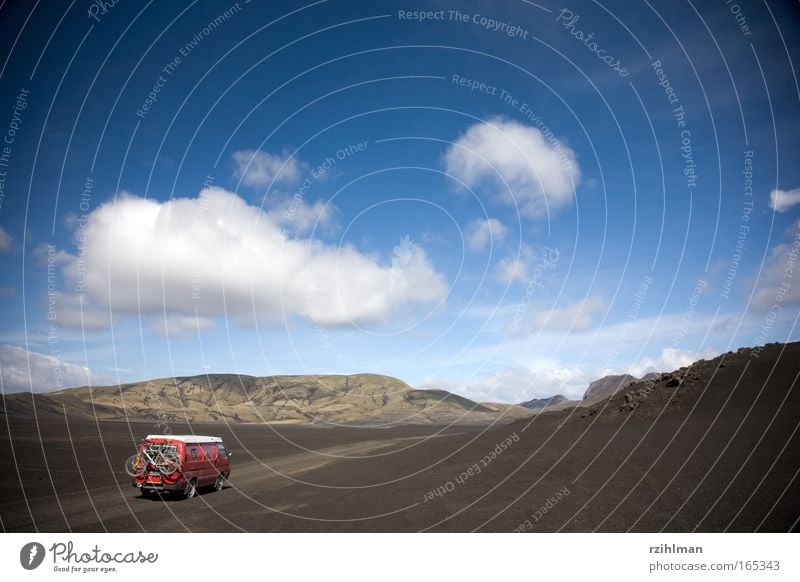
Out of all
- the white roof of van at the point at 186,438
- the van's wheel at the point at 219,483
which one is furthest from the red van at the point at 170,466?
the van's wheel at the point at 219,483

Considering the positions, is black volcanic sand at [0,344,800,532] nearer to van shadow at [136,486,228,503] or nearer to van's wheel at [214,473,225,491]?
van shadow at [136,486,228,503]

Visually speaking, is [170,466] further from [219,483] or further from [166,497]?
[219,483]

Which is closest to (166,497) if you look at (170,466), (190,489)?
(190,489)

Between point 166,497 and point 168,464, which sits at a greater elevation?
point 168,464

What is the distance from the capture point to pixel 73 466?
37000 millimetres

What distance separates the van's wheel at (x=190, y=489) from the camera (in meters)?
22.1

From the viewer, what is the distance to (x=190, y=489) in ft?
73.3

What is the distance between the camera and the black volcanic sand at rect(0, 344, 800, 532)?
1548 cm

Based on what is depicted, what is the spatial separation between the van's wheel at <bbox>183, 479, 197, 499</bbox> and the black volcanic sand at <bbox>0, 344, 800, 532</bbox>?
0.47 metres

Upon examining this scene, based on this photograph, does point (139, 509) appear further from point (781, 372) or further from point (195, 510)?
point (781, 372)
